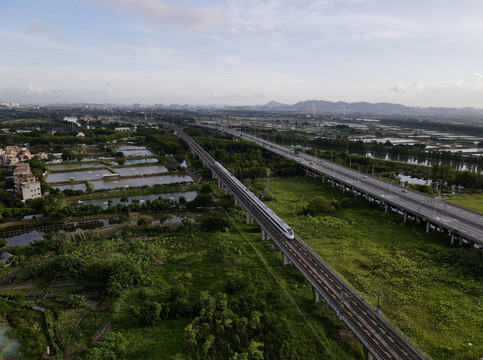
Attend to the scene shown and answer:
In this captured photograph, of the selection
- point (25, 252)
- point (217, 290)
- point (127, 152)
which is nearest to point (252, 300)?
point (217, 290)

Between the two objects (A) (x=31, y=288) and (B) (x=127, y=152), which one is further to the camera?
(B) (x=127, y=152)

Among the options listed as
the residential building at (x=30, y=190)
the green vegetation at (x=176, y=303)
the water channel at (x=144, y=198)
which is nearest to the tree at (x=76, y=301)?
the green vegetation at (x=176, y=303)

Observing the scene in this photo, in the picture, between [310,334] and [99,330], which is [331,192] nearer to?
[310,334]

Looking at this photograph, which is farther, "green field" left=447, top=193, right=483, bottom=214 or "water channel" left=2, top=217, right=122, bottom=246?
"green field" left=447, top=193, right=483, bottom=214

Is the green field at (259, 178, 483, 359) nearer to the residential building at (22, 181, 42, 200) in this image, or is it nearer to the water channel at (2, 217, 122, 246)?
the water channel at (2, 217, 122, 246)

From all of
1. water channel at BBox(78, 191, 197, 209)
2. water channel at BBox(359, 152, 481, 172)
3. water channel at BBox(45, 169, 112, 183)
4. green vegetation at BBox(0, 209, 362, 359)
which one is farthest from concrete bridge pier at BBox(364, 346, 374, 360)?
water channel at BBox(359, 152, 481, 172)

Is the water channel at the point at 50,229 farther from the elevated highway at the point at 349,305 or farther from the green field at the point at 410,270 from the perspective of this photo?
the green field at the point at 410,270

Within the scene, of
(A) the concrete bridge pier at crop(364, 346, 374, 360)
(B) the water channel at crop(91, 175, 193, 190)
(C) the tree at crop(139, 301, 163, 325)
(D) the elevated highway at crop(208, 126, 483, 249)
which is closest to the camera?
(A) the concrete bridge pier at crop(364, 346, 374, 360)
